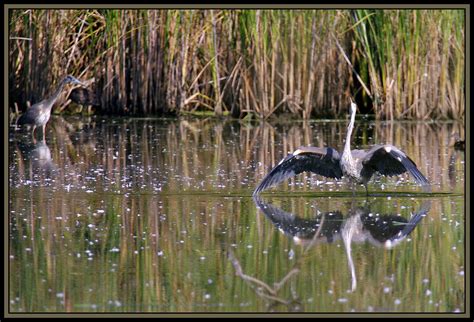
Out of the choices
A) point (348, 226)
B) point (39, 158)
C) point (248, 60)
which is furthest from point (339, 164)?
point (248, 60)

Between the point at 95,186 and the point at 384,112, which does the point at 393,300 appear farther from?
the point at 384,112

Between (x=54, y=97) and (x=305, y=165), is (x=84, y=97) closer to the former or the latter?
(x=54, y=97)

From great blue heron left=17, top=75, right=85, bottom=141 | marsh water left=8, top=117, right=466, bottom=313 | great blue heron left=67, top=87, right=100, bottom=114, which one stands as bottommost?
marsh water left=8, top=117, right=466, bottom=313

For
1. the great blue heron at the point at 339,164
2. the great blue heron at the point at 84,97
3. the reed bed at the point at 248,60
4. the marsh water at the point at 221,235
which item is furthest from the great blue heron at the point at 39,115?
the great blue heron at the point at 339,164

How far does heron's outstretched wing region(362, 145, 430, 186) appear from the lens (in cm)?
753

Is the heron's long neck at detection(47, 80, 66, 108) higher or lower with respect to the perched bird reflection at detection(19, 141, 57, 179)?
higher

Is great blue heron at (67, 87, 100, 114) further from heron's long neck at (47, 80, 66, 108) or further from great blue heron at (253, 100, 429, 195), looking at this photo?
great blue heron at (253, 100, 429, 195)

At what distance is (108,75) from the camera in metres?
14.2

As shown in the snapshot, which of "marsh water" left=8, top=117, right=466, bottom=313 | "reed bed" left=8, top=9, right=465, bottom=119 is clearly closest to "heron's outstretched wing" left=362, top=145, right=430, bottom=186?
"marsh water" left=8, top=117, right=466, bottom=313

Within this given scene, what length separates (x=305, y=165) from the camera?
26.5ft

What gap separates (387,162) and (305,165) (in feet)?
2.12

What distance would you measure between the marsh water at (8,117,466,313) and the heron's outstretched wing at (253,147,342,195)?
169 mm

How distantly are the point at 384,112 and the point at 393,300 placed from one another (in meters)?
8.99

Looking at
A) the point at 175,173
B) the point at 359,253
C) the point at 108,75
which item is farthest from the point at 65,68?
the point at 359,253
